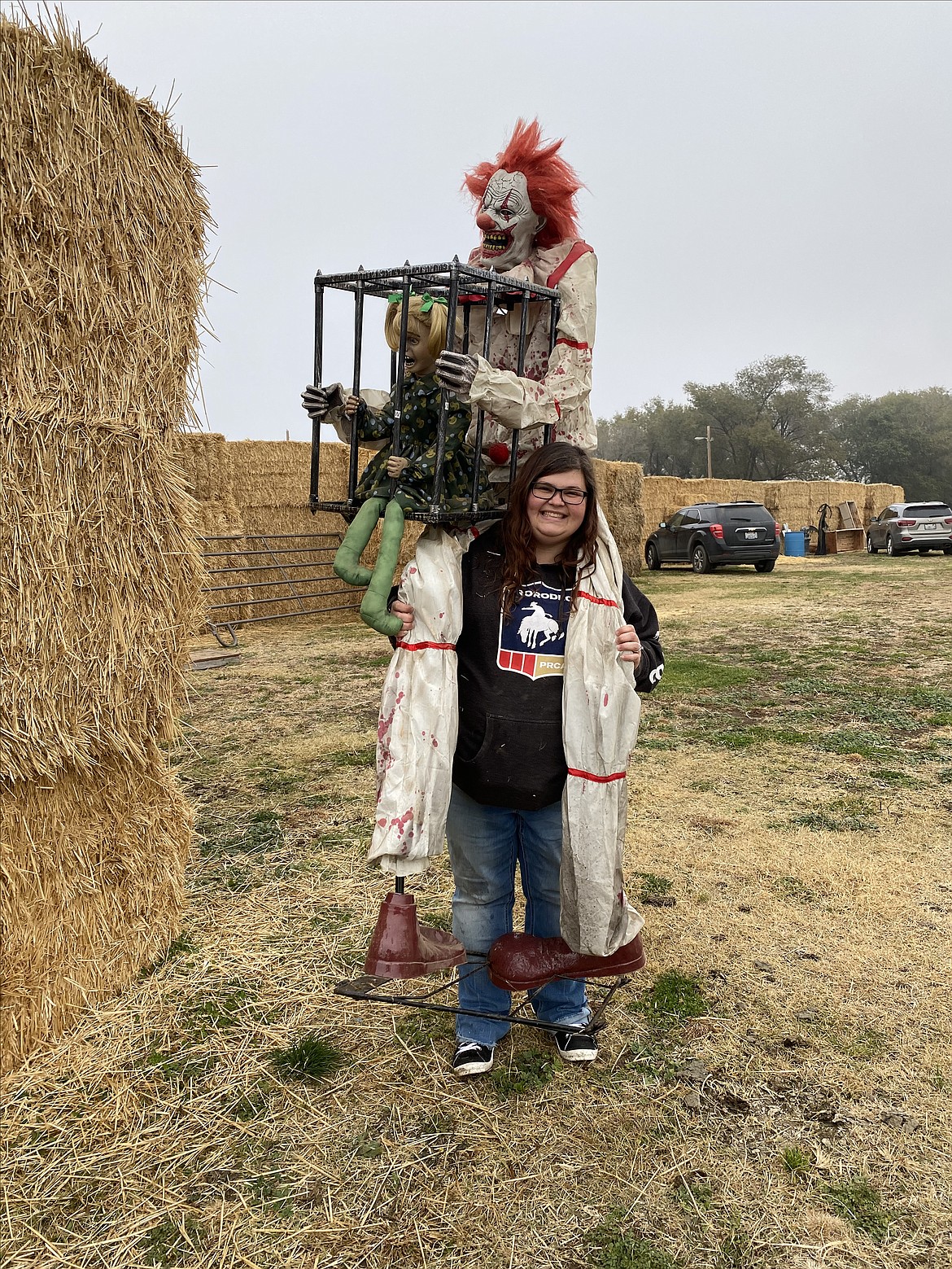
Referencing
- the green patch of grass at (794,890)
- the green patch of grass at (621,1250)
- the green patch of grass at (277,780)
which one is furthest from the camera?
the green patch of grass at (277,780)

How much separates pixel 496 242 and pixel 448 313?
57cm

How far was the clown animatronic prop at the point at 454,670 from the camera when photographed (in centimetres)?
244

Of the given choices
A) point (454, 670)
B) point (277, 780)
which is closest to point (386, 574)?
point (454, 670)

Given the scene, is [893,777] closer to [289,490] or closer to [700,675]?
[700,675]

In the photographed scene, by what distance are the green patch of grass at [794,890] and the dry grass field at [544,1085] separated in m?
0.01

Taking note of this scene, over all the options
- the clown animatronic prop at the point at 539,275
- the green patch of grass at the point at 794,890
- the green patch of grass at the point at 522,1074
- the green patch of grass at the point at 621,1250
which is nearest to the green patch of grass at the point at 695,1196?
the green patch of grass at the point at 621,1250

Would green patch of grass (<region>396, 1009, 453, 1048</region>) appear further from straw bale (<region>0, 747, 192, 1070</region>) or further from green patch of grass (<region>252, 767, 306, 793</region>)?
green patch of grass (<region>252, 767, 306, 793</region>)

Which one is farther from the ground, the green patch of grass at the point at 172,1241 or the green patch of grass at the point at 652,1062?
the green patch of grass at the point at 652,1062

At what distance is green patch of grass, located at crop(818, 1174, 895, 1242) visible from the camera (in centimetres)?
228

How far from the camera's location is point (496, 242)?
9.32ft

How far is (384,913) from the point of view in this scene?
2.47m

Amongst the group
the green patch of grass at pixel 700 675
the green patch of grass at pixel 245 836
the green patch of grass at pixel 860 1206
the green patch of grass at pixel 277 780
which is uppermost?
the green patch of grass at pixel 700 675

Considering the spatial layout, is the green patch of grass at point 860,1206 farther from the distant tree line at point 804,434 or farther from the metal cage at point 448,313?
the distant tree line at point 804,434

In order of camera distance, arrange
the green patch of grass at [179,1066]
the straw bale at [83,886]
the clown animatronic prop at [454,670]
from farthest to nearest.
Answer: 1. the straw bale at [83,886]
2. the green patch of grass at [179,1066]
3. the clown animatronic prop at [454,670]
